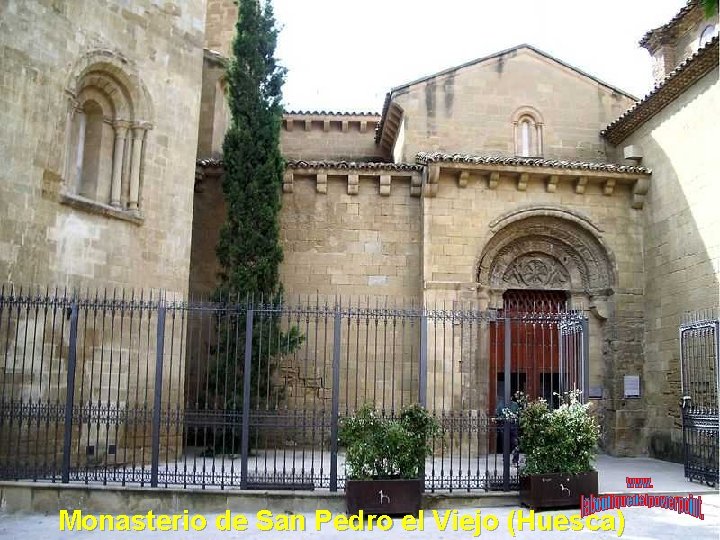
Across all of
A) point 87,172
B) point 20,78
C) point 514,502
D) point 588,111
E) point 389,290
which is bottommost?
point 514,502

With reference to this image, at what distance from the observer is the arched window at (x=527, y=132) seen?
17.4 metres

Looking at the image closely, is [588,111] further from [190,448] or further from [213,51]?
[190,448]

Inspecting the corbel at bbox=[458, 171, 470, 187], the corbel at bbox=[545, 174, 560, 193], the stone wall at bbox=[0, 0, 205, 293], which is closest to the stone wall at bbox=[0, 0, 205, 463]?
the stone wall at bbox=[0, 0, 205, 293]

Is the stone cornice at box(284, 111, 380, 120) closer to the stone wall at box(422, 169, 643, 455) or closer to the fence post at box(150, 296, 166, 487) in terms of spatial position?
the stone wall at box(422, 169, 643, 455)

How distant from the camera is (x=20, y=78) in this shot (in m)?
11.4

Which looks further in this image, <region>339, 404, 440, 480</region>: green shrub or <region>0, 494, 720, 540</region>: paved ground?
<region>339, 404, 440, 480</region>: green shrub

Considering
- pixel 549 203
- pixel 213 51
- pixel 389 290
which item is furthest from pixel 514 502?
pixel 213 51

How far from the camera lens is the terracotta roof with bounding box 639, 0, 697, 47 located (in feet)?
63.1

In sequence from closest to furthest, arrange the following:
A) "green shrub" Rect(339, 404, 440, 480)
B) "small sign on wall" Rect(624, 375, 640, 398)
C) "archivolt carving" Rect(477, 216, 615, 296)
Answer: "green shrub" Rect(339, 404, 440, 480)
"small sign on wall" Rect(624, 375, 640, 398)
"archivolt carving" Rect(477, 216, 615, 296)

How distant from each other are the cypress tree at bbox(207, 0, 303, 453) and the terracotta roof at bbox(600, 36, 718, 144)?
26.0 feet

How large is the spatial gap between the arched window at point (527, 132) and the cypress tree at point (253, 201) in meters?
5.88

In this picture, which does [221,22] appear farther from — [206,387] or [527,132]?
[206,387]

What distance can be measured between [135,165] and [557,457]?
8910 millimetres

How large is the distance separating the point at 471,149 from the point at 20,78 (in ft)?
32.3
